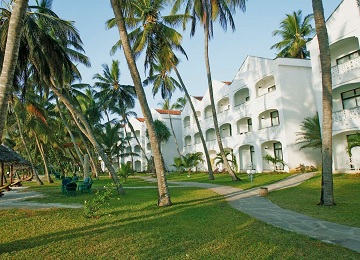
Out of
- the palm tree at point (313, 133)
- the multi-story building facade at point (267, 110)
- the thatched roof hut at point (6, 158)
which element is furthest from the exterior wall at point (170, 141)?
the thatched roof hut at point (6, 158)

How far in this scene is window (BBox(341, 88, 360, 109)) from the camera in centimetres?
1733

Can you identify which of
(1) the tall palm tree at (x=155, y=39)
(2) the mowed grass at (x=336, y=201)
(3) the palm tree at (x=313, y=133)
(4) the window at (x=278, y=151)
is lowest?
(2) the mowed grass at (x=336, y=201)

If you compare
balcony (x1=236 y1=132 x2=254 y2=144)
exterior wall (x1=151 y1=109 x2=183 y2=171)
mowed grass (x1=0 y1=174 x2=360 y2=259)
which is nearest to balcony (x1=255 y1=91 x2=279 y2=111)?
balcony (x1=236 y1=132 x2=254 y2=144)

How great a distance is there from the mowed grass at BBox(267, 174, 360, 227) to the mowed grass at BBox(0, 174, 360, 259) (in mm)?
2027

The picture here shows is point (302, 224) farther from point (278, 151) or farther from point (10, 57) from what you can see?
point (278, 151)

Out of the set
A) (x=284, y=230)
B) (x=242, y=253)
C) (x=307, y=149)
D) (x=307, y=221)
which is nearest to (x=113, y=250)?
(x=242, y=253)

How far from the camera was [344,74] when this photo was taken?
16703mm

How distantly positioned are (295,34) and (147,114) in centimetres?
2767

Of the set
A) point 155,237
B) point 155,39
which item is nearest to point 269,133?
point 155,39

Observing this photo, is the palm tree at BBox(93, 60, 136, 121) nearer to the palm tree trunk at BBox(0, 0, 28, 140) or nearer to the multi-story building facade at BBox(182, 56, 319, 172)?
the multi-story building facade at BBox(182, 56, 319, 172)

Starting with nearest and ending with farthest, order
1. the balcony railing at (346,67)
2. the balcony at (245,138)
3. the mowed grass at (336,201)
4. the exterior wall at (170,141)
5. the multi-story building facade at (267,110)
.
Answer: the mowed grass at (336,201), the balcony railing at (346,67), the multi-story building facade at (267,110), the balcony at (245,138), the exterior wall at (170,141)

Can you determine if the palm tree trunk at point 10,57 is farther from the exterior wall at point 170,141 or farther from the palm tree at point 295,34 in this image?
the exterior wall at point 170,141

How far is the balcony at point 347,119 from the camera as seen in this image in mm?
16172

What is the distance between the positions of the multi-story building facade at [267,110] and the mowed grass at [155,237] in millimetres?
14232
